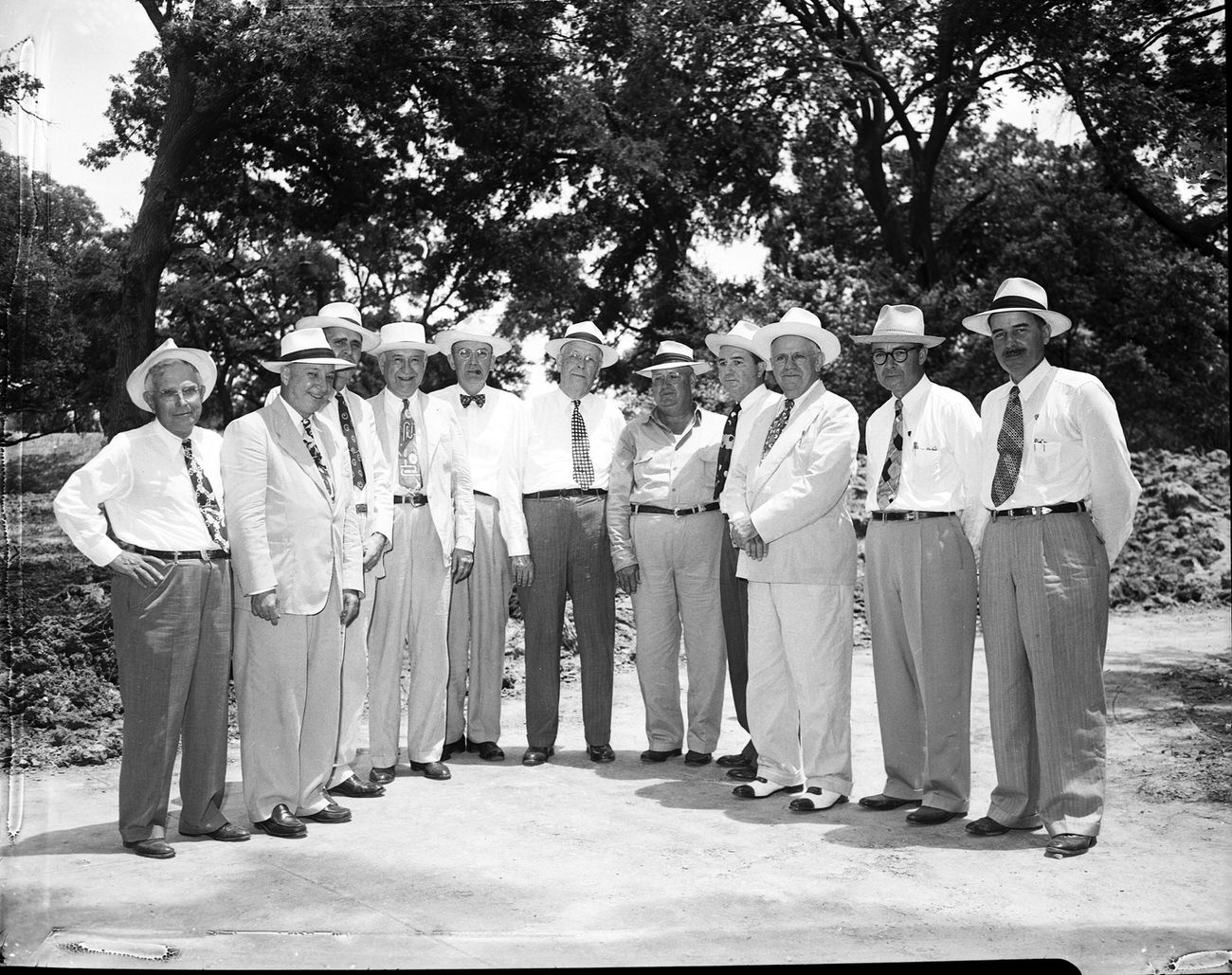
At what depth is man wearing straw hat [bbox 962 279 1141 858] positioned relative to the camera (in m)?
3.74

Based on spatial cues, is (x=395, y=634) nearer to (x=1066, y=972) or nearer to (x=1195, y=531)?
(x=1066, y=972)

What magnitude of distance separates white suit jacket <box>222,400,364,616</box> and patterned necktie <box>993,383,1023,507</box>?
2.37 meters

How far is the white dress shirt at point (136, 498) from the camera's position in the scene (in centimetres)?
354

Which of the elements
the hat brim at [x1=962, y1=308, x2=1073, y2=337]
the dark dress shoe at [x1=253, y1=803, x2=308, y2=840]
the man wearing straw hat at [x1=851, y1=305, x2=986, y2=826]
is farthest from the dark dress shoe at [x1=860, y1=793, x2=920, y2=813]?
the dark dress shoe at [x1=253, y1=803, x2=308, y2=840]

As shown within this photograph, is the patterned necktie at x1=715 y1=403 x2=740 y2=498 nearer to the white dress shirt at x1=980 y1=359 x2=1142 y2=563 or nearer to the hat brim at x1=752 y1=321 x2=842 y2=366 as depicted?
the hat brim at x1=752 y1=321 x2=842 y2=366

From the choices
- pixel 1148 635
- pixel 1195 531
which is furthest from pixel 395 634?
pixel 1195 531

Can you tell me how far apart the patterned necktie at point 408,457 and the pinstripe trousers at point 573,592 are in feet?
1.78

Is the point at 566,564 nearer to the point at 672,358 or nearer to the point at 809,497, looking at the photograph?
the point at 672,358

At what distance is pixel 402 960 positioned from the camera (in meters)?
3.02

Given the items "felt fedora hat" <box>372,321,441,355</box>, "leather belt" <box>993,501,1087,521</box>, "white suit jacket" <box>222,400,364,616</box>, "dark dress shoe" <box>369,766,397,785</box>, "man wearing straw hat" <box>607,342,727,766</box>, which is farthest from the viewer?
"man wearing straw hat" <box>607,342,727,766</box>

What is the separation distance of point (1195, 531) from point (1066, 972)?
8.43 metres

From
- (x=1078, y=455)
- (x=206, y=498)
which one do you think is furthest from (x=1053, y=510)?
(x=206, y=498)

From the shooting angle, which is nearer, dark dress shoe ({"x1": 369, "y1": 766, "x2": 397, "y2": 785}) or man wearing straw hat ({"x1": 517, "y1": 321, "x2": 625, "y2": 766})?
dark dress shoe ({"x1": 369, "y1": 766, "x2": 397, "y2": 785})

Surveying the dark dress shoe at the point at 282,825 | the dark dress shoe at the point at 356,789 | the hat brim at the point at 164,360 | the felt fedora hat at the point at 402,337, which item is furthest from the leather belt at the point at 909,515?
the hat brim at the point at 164,360
